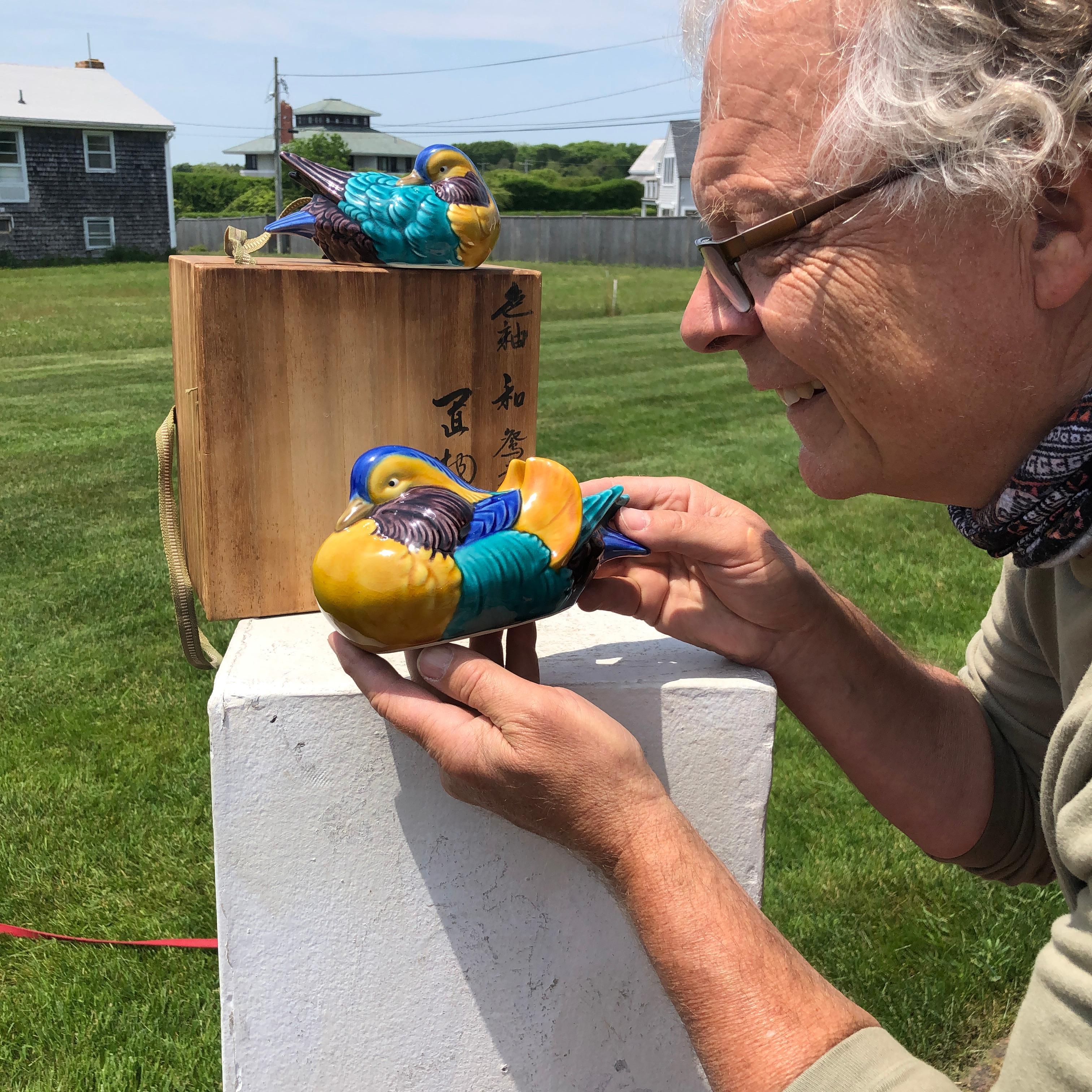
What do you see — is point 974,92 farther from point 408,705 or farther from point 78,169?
point 78,169

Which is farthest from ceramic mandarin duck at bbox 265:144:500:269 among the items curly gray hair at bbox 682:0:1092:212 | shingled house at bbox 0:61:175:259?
shingled house at bbox 0:61:175:259

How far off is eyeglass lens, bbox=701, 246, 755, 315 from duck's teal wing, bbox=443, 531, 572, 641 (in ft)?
1.22

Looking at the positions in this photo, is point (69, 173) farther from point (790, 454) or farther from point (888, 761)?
point (888, 761)

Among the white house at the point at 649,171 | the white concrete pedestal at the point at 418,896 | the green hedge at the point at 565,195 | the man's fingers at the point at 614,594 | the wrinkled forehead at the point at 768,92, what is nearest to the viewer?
the wrinkled forehead at the point at 768,92

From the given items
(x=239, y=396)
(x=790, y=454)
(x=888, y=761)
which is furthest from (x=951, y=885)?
(x=790, y=454)

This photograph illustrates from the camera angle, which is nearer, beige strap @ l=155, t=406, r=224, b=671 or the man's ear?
the man's ear

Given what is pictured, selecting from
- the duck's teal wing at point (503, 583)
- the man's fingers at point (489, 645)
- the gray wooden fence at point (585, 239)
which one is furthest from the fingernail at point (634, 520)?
the gray wooden fence at point (585, 239)

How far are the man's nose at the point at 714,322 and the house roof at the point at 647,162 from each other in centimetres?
5976

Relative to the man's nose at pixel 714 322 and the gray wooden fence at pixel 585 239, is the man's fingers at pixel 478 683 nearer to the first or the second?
the man's nose at pixel 714 322

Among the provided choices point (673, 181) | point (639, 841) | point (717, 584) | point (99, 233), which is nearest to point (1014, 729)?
point (717, 584)

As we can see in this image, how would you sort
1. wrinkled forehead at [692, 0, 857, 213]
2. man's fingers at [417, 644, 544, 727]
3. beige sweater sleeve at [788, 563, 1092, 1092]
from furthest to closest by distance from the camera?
man's fingers at [417, 644, 544, 727]
wrinkled forehead at [692, 0, 857, 213]
beige sweater sleeve at [788, 563, 1092, 1092]

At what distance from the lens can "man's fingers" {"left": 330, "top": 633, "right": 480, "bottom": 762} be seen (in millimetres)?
1174

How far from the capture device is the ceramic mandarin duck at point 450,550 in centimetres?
114

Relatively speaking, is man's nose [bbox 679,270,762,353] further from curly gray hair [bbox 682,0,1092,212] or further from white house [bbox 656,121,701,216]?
white house [bbox 656,121,701,216]
